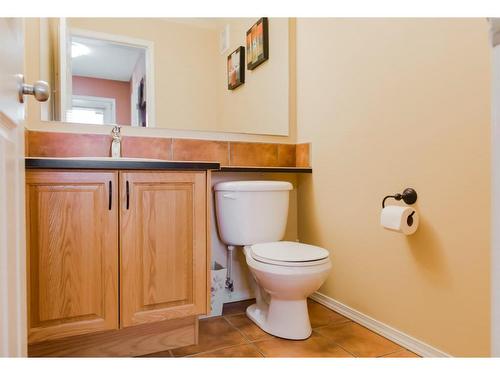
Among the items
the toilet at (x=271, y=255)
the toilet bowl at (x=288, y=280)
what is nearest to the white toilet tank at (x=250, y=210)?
the toilet at (x=271, y=255)

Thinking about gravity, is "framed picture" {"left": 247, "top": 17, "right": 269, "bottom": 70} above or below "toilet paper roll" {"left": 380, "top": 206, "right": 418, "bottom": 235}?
above

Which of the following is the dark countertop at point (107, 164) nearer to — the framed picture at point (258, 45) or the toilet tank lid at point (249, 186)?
the toilet tank lid at point (249, 186)

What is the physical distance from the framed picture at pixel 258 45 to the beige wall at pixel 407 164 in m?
0.26

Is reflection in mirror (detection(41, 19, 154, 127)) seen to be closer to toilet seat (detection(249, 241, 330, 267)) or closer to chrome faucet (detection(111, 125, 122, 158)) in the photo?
chrome faucet (detection(111, 125, 122, 158))

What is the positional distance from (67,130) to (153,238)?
78 cm

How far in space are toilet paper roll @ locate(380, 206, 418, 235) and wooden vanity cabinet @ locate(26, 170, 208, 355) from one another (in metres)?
0.78

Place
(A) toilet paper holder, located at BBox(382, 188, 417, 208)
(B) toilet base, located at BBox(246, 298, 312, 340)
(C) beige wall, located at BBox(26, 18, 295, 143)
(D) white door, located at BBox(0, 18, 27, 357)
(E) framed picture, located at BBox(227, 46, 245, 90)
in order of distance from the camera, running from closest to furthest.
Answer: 1. (D) white door, located at BBox(0, 18, 27, 357)
2. (A) toilet paper holder, located at BBox(382, 188, 417, 208)
3. (B) toilet base, located at BBox(246, 298, 312, 340)
4. (C) beige wall, located at BBox(26, 18, 295, 143)
5. (E) framed picture, located at BBox(227, 46, 245, 90)

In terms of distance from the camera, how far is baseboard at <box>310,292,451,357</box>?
1410 millimetres

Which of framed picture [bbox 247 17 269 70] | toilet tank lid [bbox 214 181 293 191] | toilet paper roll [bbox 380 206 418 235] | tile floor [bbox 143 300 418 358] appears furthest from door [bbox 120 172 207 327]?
framed picture [bbox 247 17 269 70]

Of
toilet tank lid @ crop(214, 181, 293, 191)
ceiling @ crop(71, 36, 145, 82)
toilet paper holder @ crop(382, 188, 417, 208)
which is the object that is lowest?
toilet paper holder @ crop(382, 188, 417, 208)

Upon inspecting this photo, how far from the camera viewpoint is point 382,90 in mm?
1595
